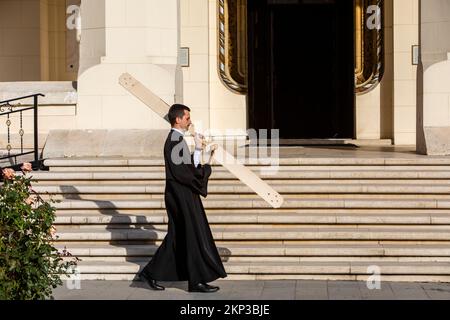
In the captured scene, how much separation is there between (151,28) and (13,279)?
7721 mm

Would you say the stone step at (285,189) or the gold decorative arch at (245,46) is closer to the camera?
the stone step at (285,189)

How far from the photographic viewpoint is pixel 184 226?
33.1ft

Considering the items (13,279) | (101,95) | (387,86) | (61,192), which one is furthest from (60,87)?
(13,279)

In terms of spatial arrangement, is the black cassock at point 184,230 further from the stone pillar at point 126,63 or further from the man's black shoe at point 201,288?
the stone pillar at point 126,63

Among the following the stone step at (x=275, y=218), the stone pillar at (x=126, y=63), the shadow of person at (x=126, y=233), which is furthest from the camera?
the stone pillar at (x=126, y=63)

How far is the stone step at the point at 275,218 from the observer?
1173cm

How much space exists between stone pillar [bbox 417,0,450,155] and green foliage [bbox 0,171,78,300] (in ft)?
25.5

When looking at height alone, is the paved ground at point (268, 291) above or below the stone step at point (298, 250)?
below

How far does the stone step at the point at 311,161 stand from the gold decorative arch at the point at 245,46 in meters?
5.31

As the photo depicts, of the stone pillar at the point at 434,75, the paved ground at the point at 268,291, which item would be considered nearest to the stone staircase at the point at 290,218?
the paved ground at the point at 268,291

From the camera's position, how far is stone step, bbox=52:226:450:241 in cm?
1137

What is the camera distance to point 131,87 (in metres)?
11.0

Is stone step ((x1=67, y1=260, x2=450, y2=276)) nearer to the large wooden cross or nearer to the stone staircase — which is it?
the stone staircase

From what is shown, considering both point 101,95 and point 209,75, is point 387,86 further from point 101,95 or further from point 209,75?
point 101,95
